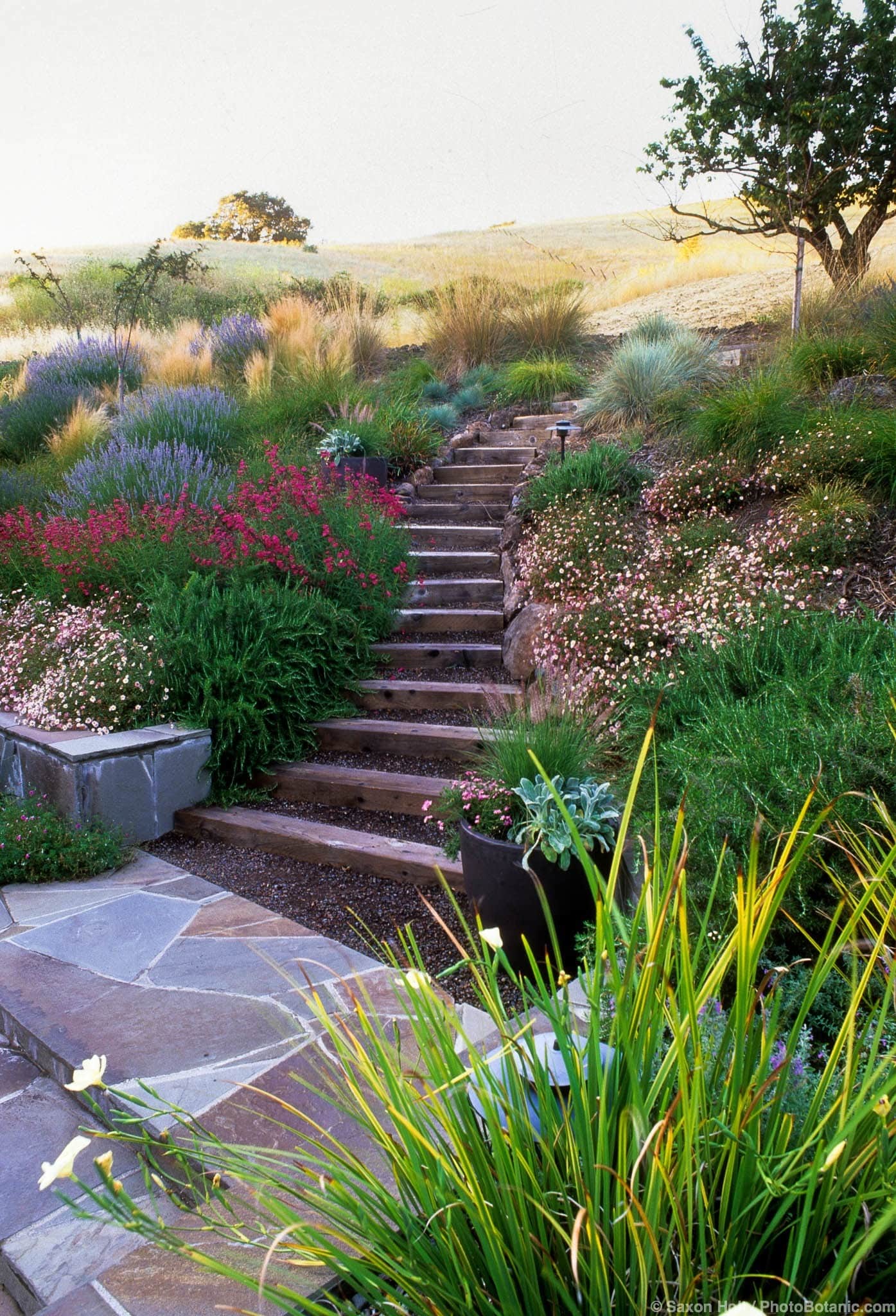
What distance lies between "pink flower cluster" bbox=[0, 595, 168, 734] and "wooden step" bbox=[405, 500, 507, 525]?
2852mm

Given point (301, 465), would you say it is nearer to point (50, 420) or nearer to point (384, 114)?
point (50, 420)

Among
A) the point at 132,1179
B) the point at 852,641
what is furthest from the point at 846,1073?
the point at 852,641

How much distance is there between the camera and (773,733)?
2.31 m

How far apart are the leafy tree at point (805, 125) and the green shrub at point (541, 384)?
1.71 meters

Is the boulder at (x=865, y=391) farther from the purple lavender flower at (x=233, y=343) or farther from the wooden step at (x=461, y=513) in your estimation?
the purple lavender flower at (x=233, y=343)

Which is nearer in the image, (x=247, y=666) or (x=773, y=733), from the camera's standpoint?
(x=773, y=733)

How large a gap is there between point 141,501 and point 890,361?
4.87m

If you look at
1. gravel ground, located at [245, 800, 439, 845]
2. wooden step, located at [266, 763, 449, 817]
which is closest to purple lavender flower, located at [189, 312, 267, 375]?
wooden step, located at [266, 763, 449, 817]

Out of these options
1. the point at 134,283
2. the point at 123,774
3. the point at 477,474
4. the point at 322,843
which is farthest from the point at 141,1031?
the point at 134,283

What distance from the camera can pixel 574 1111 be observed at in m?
0.96

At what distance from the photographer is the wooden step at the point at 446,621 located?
5.32 m

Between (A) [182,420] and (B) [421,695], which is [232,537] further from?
(A) [182,420]

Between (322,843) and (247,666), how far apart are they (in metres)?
1.02

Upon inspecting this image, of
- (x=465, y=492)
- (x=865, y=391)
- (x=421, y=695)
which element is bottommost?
(x=421, y=695)
